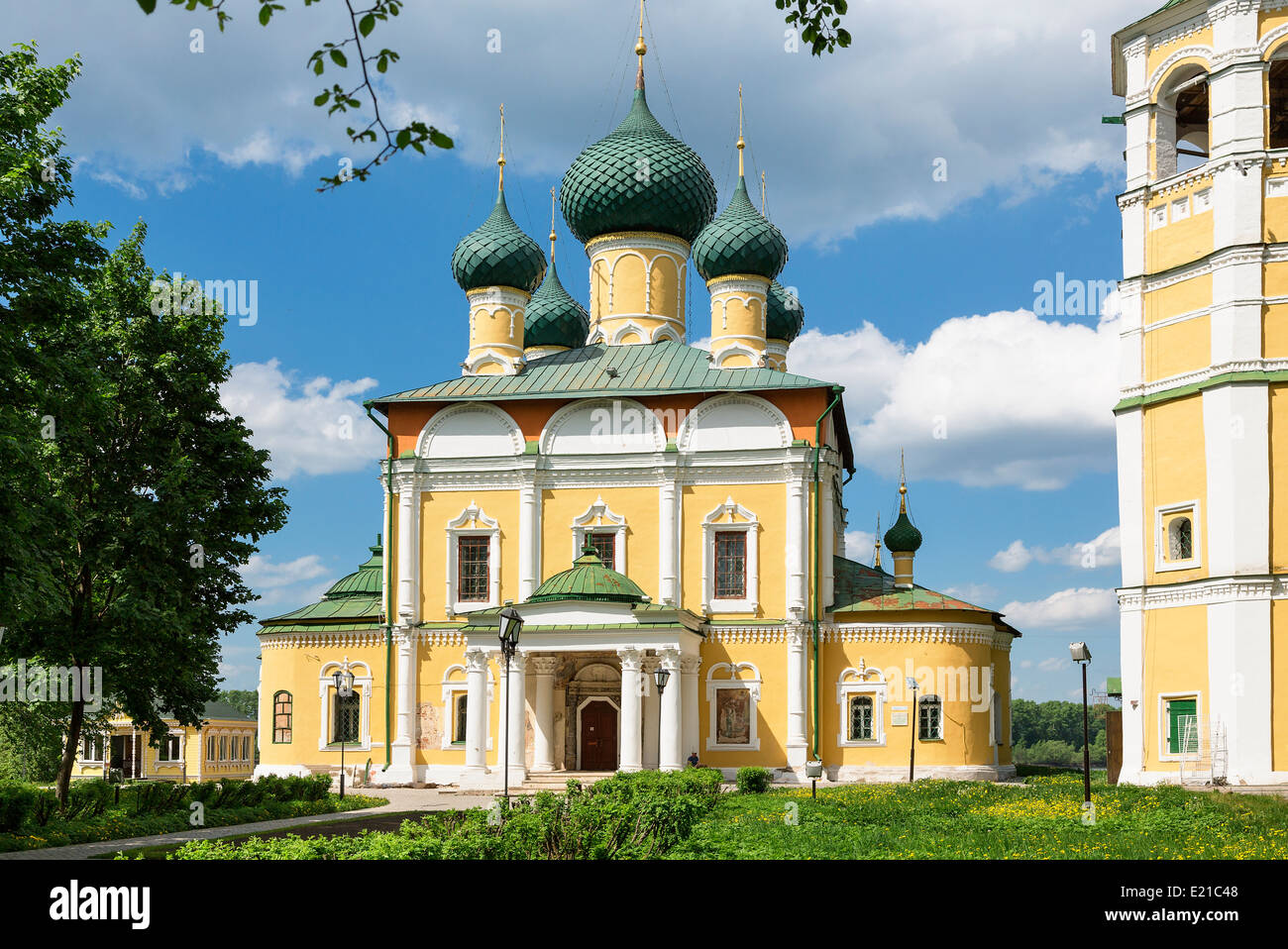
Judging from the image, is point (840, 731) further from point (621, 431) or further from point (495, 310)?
point (495, 310)

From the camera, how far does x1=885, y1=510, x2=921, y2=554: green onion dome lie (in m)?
32.8

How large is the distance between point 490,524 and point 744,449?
625 centimetres

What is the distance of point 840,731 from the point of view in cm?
2922

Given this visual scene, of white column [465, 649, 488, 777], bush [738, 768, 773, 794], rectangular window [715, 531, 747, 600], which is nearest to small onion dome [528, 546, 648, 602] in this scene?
white column [465, 649, 488, 777]

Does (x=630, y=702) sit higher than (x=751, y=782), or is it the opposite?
(x=630, y=702)

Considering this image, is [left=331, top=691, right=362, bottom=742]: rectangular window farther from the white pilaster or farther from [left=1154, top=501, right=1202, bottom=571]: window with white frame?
[left=1154, top=501, right=1202, bottom=571]: window with white frame

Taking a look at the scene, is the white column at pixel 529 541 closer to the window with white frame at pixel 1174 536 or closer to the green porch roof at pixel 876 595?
the green porch roof at pixel 876 595

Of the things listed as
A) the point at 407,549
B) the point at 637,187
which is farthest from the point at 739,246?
the point at 407,549

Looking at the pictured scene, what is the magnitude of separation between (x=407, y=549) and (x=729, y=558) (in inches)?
301

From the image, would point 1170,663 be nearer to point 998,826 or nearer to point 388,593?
point 998,826

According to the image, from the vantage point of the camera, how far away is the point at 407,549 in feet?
102

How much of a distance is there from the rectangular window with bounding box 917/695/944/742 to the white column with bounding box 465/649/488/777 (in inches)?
379

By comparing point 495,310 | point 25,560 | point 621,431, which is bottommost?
point 25,560
